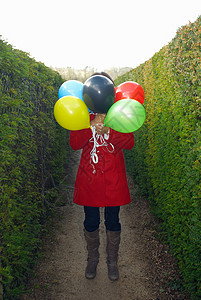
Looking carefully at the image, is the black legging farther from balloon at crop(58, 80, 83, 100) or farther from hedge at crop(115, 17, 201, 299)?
balloon at crop(58, 80, 83, 100)

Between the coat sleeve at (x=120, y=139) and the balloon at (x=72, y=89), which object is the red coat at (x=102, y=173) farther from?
the balloon at (x=72, y=89)

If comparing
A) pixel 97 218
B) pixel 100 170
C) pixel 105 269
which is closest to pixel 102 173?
pixel 100 170

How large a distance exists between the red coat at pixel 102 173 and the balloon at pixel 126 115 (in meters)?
0.31

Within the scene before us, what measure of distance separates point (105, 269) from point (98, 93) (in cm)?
218

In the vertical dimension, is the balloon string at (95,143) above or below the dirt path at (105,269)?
above

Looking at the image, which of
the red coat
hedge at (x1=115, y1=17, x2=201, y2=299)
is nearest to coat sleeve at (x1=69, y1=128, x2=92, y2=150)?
the red coat

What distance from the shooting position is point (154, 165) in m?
3.96

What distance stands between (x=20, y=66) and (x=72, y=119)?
2.50 feet

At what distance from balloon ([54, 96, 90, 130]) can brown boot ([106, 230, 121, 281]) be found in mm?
1328

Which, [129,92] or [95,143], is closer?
[129,92]

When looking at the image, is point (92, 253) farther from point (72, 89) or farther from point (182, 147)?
point (72, 89)

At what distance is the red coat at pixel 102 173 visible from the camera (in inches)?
97.6

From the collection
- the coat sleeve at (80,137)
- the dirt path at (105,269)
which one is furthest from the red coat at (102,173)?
the dirt path at (105,269)

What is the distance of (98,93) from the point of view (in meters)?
2.14
